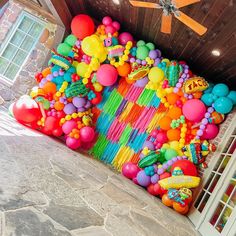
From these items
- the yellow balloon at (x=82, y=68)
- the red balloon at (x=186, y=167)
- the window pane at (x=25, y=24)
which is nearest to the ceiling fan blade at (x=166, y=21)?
the red balloon at (x=186, y=167)

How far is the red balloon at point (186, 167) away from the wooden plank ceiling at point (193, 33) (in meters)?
1.58

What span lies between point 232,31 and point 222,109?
1.51 meters

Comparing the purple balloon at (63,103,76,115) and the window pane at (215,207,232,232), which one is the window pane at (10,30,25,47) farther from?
the window pane at (215,207,232,232)

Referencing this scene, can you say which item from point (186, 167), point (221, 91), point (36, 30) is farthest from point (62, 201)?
point (36, 30)

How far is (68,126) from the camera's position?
206 inches

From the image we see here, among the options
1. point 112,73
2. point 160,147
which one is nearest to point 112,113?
point 112,73

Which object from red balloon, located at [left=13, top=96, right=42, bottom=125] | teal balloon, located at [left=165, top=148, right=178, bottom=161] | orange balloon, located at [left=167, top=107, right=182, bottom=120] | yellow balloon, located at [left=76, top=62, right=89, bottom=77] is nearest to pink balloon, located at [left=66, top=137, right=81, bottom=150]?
red balloon, located at [left=13, top=96, right=42, bottom=125]

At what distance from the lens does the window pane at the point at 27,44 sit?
620 centimetres

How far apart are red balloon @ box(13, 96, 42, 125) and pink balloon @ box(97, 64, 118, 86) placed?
4.04 ft

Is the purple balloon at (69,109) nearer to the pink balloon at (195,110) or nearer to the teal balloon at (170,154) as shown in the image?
the teal balloon at (170,154)

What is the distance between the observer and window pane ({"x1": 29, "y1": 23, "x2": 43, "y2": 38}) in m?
6.21

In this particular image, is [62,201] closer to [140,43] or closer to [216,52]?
[216,52]

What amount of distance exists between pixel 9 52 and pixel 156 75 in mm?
3141

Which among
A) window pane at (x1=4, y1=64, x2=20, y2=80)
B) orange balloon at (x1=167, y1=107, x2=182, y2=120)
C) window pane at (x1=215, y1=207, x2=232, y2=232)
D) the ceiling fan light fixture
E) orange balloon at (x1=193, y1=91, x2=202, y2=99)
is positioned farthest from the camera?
window pane at (x1=4, y1=64, x2=20, y2=80)
